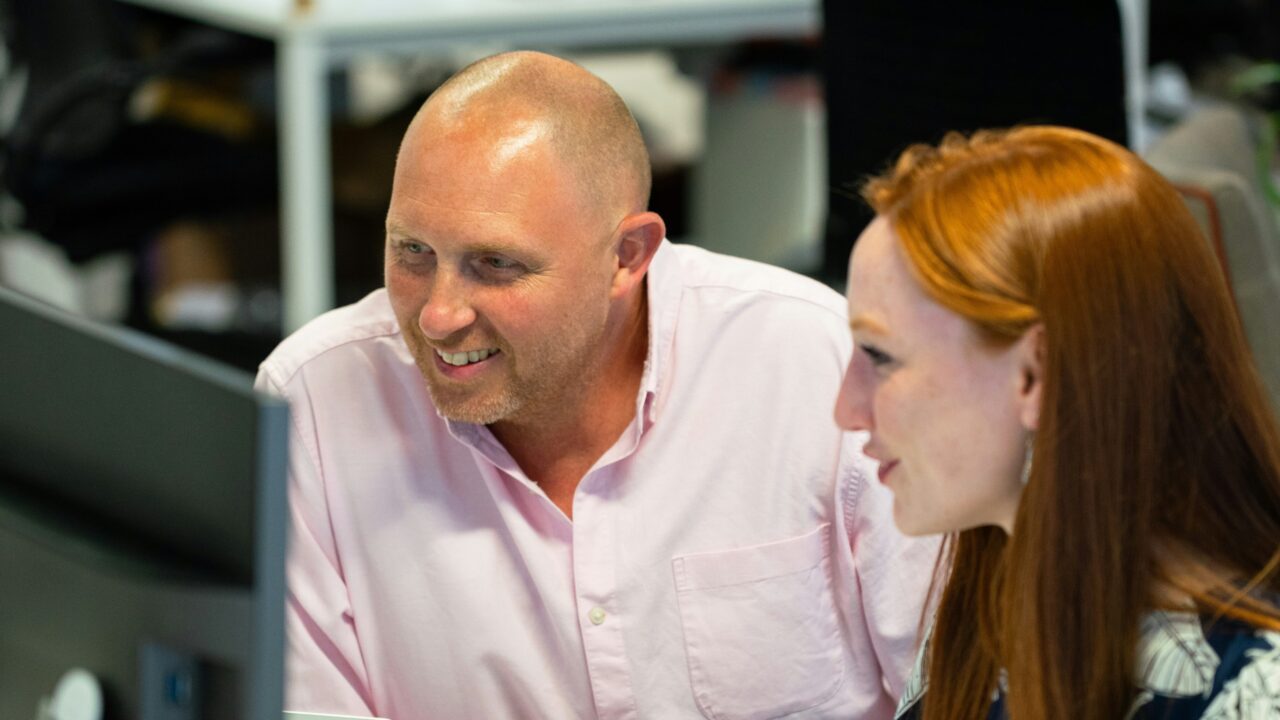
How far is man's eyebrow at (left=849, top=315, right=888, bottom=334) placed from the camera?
1182mm

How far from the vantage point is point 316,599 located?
5.06ft

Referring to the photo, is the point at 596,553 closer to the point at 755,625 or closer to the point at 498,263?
the point at 755,625

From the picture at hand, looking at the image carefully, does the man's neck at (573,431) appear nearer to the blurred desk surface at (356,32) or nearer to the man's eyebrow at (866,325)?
the man's eyebrow at (866,325)

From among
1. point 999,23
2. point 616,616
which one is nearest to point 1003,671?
point 616,616

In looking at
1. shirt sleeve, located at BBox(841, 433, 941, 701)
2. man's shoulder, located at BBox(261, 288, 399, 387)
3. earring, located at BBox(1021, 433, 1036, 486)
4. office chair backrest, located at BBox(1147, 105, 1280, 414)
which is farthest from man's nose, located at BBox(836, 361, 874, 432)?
office chair backrest, located at BBox(1147, 105, 1280, 414)

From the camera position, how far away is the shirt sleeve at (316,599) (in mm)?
1519

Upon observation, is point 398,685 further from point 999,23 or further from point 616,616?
point 999,23

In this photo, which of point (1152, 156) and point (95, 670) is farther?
point (1152, 156)

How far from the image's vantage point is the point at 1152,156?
91.8 inches

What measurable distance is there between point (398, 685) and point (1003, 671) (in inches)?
23.2

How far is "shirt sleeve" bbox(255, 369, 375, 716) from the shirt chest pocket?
303 millimetres

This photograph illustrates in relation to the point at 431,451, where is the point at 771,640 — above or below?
below

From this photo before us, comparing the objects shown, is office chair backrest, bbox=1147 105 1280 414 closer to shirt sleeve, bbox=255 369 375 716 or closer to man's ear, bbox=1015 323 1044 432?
man's ear, bbox=1015 323 1044 432

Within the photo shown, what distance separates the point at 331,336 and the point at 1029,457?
69 cm
